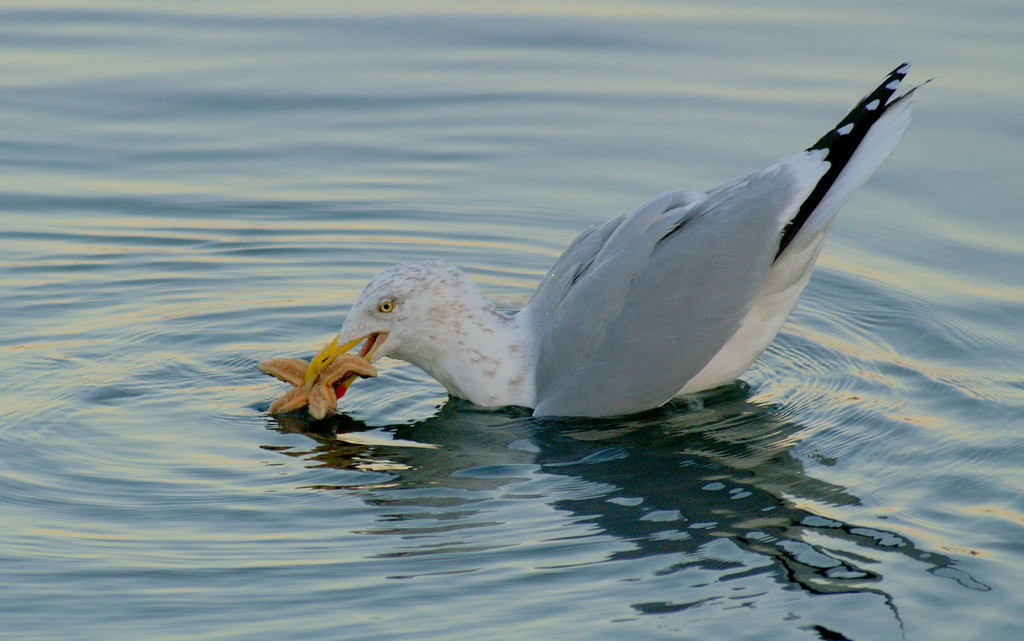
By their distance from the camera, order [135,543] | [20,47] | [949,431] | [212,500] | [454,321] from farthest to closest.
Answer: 1. [20,47]
2. [454,321]
3. [949,431]
4. [212,500]
5. [135,543]

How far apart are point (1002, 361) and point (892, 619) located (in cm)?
298

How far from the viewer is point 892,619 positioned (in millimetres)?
5426

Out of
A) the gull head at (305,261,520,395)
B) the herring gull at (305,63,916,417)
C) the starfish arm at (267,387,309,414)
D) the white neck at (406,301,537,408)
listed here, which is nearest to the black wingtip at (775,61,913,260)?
the herring gull at (305,63,916,417)

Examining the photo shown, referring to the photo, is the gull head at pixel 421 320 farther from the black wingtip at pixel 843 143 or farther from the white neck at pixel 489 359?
the black wingtip at pixel 843 143

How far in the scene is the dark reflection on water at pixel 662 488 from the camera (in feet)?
19.1

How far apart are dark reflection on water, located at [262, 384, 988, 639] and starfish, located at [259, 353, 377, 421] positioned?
101 mm

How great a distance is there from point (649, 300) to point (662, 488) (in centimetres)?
99

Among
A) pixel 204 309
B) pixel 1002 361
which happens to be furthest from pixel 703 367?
pixel 204 309

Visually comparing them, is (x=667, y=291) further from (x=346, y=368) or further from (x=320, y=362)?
(x=320, y=362)

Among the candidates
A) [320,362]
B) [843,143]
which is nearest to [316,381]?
Answer: [320,362]

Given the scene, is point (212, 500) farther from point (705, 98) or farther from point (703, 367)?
point (705, 98)

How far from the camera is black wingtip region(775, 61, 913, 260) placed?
6.93 m

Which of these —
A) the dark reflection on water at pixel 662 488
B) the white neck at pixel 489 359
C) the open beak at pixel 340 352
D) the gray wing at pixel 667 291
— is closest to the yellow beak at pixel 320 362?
the open beak at pixel 340 352

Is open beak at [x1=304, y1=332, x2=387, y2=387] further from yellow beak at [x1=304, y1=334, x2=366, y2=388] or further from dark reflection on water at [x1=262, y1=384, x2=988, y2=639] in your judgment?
dark reflection on water at [x1=262, y1=384, x2=988, y2=639]
